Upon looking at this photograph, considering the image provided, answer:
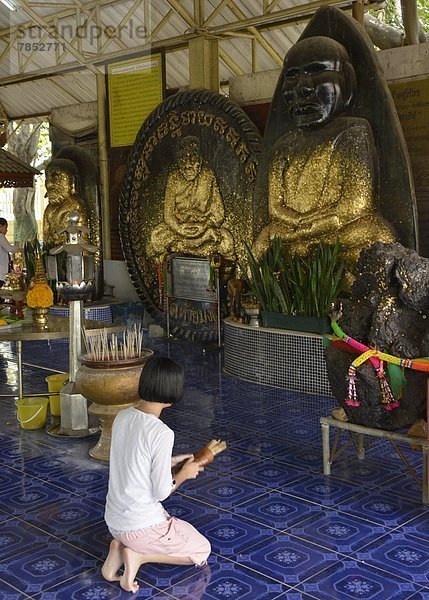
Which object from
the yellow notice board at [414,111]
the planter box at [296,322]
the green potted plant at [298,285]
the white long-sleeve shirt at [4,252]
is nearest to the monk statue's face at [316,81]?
the yellow notice board at [414,111]

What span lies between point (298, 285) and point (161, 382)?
393 cm

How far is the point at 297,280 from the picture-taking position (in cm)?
701

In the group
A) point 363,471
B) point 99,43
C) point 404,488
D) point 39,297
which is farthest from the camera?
point 99,43

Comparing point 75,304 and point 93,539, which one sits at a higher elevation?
point 75,304

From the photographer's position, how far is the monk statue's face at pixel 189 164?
909 cm

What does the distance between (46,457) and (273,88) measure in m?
5.30

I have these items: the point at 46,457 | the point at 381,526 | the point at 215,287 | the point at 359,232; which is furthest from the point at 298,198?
the point at 381,526

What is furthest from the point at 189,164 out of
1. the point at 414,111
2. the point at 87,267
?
the point at 87,267

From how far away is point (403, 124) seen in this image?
7.33 metres

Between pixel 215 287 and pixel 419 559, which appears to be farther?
pixel 215 287

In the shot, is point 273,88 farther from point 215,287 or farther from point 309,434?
point 309,434

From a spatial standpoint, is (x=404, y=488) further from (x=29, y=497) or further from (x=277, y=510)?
(x=29, y=497)

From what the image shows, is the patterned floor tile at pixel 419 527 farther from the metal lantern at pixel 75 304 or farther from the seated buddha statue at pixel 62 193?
the seated buddha statue at pixel 62 193

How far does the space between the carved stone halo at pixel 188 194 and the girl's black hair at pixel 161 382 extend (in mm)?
5206
